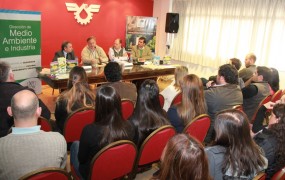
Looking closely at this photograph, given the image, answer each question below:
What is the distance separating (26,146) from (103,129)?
59cm

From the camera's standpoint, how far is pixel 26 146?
5.09 ft

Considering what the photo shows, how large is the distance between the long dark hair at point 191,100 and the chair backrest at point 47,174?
1.46 meters

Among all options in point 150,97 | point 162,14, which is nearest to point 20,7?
point 162,14

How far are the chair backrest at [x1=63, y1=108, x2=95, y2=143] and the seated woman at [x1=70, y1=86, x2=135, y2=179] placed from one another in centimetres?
57

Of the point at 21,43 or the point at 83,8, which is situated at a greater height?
the point at 83,8

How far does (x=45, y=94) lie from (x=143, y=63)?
2.28 metres

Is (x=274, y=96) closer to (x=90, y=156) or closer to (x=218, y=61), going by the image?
(x=90, y=156)

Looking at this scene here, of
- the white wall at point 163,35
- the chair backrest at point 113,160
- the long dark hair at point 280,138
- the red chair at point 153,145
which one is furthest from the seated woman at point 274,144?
the white wall at point 163,35

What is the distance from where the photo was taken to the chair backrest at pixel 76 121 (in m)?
2.60

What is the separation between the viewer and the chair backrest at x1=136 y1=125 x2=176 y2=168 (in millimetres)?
2178

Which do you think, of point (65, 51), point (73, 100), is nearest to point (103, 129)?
point (73, 100)

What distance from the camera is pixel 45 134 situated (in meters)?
1.65

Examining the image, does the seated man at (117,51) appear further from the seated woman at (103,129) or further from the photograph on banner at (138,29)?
the seated woman at (103,129)

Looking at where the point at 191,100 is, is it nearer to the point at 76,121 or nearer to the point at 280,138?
the point at 280,138
